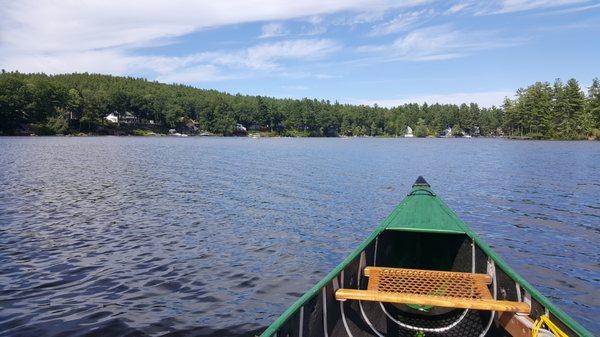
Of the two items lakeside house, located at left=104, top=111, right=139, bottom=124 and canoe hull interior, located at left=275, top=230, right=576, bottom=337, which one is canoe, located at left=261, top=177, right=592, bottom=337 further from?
lakeside house, located at left=104, top=111, right=139, bottom=124

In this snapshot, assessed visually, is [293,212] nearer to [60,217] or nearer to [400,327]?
[60,217]

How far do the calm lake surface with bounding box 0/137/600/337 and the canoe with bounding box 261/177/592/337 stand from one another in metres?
3.00

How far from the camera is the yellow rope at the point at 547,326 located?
5516mm

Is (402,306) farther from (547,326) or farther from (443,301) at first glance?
(547,326)

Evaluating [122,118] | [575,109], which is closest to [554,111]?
[575,109]

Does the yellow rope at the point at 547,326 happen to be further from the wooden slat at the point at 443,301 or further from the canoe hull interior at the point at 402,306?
the wooden slat at the point at 443,301

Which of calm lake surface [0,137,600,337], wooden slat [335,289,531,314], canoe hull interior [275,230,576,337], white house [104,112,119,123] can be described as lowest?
calm lake surface [0,137,600,337]

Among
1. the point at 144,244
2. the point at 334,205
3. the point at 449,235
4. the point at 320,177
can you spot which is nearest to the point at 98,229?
the point at 144,244

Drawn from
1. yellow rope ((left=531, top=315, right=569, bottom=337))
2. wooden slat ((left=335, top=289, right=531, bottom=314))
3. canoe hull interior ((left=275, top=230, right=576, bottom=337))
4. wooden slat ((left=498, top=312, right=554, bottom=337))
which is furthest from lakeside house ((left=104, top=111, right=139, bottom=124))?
yellow rope ((left=531, top=315, right=569, bottom=337))

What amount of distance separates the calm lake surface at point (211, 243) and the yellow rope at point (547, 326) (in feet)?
17.6

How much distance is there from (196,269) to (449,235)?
760cm

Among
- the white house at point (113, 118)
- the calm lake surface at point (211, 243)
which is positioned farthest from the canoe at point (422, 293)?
the white house at point (113, 118)

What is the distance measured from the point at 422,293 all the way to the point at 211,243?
33.4 ft

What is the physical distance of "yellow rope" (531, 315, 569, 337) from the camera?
18.1 feet
